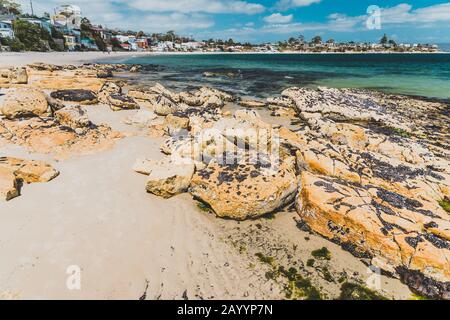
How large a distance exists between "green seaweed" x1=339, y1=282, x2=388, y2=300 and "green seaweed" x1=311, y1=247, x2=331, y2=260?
0.64 metres

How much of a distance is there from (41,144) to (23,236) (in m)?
4.49

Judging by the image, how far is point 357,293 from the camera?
4434 mm

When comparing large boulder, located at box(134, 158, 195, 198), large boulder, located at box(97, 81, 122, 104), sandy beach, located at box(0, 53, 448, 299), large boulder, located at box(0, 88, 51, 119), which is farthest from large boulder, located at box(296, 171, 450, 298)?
large boulder, located at box(97, 81, 122, 104)

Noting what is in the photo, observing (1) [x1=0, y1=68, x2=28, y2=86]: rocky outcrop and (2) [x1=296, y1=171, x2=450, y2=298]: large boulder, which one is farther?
(1) [x1=0, y1=68, x2=28, y2=86]: rocky outcrop

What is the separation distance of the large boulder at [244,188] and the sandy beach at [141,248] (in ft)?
0.84

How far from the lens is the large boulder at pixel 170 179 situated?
21.7 feet

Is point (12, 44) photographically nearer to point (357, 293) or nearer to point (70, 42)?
point (70, 42)

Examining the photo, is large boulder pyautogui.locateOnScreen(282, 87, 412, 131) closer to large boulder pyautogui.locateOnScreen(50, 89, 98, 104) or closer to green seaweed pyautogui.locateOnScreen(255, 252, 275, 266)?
green seaweed pyautogui.locateOnScreen(255, 252, 275, 266)

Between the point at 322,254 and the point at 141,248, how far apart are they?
3456 mm

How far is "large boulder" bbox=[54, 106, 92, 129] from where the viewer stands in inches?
404

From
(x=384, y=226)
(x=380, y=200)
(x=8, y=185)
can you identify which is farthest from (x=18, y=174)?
(x=380, y=200)
